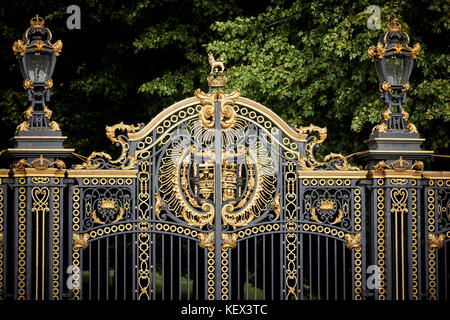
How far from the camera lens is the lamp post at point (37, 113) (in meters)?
8.52

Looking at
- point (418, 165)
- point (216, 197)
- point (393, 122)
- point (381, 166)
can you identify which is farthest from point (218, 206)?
point (418, 165)

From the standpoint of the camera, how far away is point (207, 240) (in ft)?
28.7

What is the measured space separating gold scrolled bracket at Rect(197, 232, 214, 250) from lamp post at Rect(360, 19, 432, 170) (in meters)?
2.08

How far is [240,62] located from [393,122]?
535 cm

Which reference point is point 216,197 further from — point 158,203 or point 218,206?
point 158,203

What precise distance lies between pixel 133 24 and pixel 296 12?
3425mm

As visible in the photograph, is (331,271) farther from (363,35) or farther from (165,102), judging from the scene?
(363,35)

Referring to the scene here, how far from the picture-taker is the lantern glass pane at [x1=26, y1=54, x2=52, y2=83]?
8.62 meters

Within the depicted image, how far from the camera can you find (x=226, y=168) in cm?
886

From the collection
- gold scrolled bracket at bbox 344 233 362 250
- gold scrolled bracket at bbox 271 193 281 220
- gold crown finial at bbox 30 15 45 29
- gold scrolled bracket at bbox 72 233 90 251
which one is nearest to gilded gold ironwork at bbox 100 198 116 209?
gold scrolled bracket at bbox 72 233 90 251

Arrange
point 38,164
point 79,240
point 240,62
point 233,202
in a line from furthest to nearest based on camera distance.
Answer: point 240,62, point 233,202, point 79,240, point 38,164

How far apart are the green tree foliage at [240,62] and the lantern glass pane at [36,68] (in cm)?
448

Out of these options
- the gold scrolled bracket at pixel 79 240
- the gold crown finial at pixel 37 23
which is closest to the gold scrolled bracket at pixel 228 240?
the gold scrolled bracket at pixel 79 240
